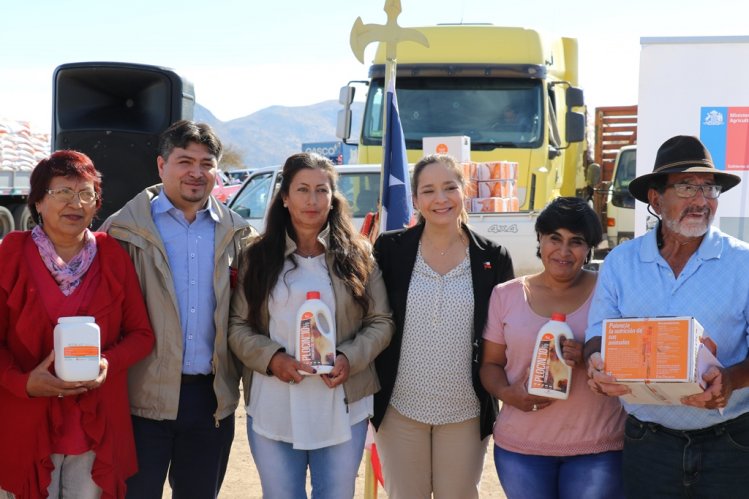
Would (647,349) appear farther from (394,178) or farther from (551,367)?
(394,178)

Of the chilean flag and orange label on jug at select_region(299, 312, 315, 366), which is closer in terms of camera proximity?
orange label on jug at select_region(299, 312, 315, 366)

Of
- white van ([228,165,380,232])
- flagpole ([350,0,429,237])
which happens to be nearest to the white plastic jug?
flagpole ([350,0,429,237])

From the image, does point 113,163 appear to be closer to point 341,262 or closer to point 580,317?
point 341,262

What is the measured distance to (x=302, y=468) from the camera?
11.3 ft

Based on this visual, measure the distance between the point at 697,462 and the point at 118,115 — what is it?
3596mm

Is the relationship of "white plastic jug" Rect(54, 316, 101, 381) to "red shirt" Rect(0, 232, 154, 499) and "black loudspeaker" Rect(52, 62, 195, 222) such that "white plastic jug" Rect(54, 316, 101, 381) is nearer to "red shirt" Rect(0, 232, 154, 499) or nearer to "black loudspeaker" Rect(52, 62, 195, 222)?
"red shirt" Rect(0, 232, 154, 499)

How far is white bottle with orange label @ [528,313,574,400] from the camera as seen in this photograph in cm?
313

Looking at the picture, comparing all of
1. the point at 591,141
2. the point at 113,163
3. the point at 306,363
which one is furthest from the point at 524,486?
the point at 591,141

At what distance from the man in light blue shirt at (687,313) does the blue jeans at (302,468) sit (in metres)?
1.01

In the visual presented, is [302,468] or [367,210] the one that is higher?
[367,210]

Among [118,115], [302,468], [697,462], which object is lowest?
[302,468]

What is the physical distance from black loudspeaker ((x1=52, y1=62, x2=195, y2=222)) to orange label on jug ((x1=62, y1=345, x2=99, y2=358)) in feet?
6.59

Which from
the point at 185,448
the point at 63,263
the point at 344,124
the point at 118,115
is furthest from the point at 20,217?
the point at 63,263

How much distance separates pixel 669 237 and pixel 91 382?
1.96 m
